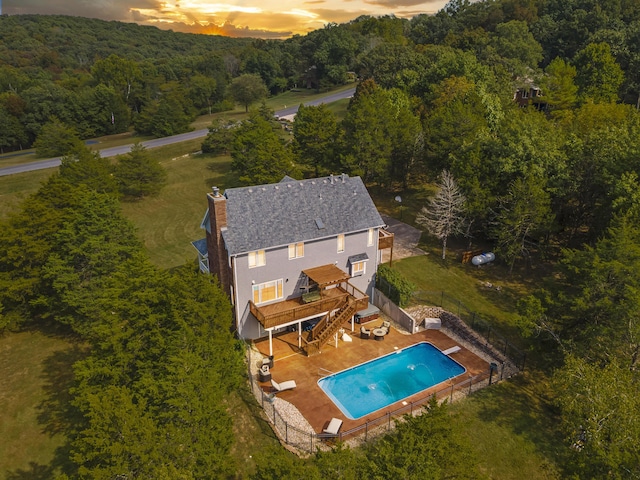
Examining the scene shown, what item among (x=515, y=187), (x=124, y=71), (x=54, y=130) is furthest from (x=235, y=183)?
(x=124, y=71)

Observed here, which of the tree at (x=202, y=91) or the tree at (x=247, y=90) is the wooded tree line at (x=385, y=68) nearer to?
the tree at (x=202, y=91)

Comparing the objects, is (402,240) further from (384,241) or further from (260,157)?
(260,157)

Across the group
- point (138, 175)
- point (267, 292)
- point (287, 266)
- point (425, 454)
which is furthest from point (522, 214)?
point (138, 175)

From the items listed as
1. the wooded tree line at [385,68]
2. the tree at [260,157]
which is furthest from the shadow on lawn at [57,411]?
the wooded tree line at [385,68]

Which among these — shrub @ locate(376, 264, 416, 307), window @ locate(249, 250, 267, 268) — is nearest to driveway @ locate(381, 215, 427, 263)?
shrub @ locate(376, 264, 416, 307)

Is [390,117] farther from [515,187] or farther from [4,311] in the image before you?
[4,311]

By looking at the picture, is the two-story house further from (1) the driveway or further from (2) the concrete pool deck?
(1) the driveway
